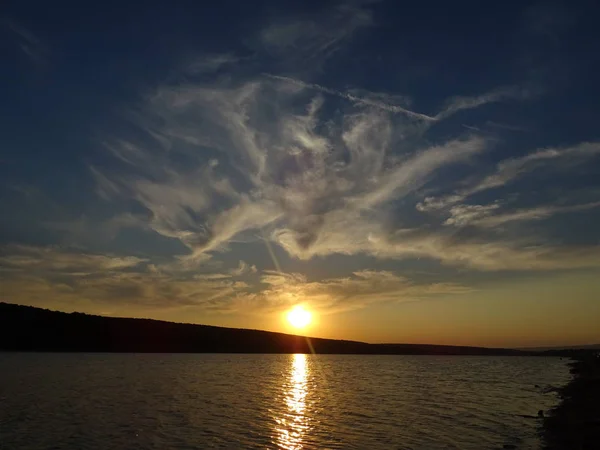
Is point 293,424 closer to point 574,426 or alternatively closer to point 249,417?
point 249,417

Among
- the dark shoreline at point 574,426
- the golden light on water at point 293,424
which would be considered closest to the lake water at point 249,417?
the golden light on water at point 293,424

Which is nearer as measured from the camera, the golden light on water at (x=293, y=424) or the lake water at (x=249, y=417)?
the lake water at (x=249, y=417)

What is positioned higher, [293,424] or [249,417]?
[249,417]

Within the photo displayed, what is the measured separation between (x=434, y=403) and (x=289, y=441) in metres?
32.9

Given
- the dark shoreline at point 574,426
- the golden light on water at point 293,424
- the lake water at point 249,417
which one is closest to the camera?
the dark shoreline at point 574,426

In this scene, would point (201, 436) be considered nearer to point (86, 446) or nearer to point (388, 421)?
point (86, 446)

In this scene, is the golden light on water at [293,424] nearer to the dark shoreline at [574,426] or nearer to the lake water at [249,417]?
the lake water at [249,417]

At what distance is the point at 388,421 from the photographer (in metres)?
48.5

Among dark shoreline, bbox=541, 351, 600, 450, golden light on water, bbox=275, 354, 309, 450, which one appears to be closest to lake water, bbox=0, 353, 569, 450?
golden light on water, bbox=275, 354, 309, 450

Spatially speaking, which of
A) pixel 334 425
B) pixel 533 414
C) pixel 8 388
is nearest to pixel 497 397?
pixel 533 414

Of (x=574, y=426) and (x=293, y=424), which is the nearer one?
(x=574, y=426)

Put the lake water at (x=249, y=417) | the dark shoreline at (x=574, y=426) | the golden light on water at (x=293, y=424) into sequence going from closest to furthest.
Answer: the dark shoreline at (x=574, y=426), the lake water at (x=249, y=417), the golden light on water at (x=293, y=424)

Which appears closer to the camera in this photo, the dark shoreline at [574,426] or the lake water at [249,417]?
the dark shoreline at [574,426]

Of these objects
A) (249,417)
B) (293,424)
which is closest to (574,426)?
(293,424)
